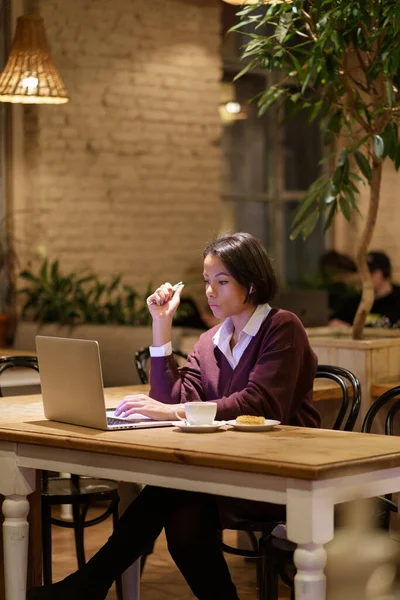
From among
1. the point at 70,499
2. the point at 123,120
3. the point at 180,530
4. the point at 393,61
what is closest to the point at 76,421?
the point at 180,530

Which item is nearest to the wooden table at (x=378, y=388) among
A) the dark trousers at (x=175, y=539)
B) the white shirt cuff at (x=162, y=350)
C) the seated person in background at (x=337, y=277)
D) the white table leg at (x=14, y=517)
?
the white shirt cuff at (x=162, y=350)

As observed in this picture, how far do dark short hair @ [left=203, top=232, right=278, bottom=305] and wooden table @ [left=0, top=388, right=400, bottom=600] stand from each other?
0.53 meters

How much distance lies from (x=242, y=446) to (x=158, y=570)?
1.96 metres

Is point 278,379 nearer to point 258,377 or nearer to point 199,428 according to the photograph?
point 258,377

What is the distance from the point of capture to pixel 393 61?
12.9ft

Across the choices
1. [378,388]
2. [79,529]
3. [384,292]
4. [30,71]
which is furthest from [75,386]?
[384,292]

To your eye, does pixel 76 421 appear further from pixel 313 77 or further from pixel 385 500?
pixel 313 77

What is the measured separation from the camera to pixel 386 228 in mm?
10875

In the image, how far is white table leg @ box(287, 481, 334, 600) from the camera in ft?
7.88

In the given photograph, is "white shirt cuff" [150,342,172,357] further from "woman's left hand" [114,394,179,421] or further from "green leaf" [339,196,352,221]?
"green leaf" [339,196,352,221]

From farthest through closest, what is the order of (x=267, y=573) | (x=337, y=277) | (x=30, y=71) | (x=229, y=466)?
(x=337, y=277) → (x=30, y=71) → (x=267, y=573) → (x=229, y=466)

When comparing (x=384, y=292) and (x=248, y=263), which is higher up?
(x=248, y=263)

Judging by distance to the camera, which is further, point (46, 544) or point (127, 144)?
point (127, 144)

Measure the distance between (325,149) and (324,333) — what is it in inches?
223
